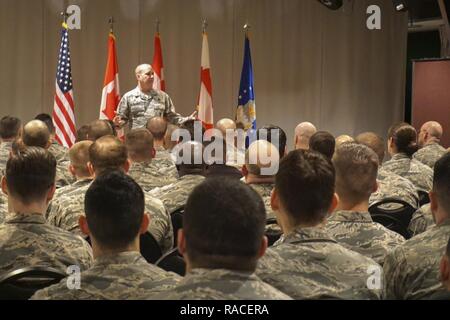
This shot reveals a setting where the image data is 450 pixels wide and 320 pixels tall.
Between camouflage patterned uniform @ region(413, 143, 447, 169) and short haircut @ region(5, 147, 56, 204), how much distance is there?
476 centimetres

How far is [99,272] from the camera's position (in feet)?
6.19

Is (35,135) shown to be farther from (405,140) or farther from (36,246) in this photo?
(405,140)

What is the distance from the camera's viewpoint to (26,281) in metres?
2.07

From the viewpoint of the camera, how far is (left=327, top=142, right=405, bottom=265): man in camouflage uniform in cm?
264

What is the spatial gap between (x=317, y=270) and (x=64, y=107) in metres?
6.62

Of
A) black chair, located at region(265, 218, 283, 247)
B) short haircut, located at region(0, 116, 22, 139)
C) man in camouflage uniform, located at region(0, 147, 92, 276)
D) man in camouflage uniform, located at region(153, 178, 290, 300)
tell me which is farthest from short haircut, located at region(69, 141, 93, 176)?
short haircut, located at region(0, 116, 22, 139)

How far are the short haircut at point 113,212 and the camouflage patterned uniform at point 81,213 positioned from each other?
110cm

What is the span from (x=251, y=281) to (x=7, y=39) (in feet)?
28.7

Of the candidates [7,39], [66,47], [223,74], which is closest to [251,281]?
[66,47]

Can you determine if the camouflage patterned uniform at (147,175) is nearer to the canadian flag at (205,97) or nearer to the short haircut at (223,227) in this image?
the short haircut at (223,227)

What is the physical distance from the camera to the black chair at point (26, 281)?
77.0 inches

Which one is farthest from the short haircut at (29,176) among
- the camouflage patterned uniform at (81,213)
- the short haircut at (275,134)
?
the short haircut at (275,134)

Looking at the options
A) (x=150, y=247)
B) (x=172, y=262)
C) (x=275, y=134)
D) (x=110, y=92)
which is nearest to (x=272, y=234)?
(x=150, y=247)
